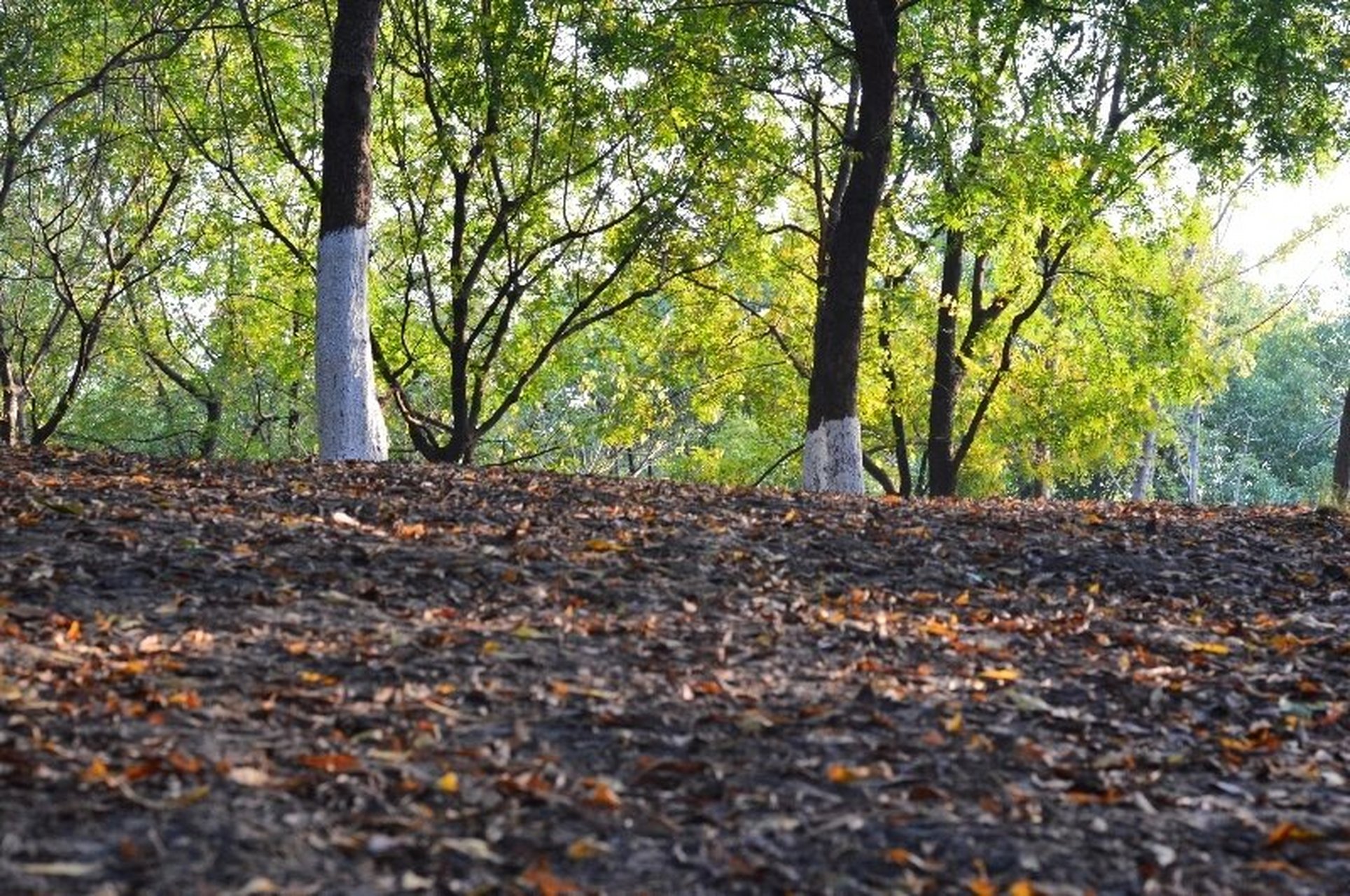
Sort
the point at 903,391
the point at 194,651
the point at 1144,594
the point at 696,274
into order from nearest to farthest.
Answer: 1. the point at 194,651
2. the point at 1144,594
3. the point at 696,274
4. the point at 903,391

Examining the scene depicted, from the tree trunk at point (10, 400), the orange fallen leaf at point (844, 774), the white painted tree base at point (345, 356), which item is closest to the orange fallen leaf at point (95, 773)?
the orange fallen leaf at point (844, 774)

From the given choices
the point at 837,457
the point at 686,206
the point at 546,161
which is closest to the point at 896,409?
the point at 686,206

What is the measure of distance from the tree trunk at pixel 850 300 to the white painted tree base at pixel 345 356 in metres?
3.82

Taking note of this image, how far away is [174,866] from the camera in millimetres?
3289

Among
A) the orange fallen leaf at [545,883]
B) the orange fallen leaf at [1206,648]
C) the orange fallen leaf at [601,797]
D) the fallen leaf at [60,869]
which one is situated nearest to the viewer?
the fallen leaf at [60,869]

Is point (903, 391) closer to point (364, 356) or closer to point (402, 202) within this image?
point (402, 202)

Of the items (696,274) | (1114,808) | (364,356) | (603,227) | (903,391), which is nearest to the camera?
(1114,808)

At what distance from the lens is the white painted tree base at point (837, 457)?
39.7ft

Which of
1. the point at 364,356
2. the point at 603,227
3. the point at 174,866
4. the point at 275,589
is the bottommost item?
the point at 174,866

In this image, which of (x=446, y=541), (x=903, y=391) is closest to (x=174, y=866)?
(x=446, y=541)

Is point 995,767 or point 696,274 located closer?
point 995,767

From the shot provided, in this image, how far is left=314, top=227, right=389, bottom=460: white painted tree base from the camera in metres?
9.88

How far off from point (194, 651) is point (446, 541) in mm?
2001

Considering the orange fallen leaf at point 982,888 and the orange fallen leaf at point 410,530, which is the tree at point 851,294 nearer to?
the orange fallen leaf at point 410,530
